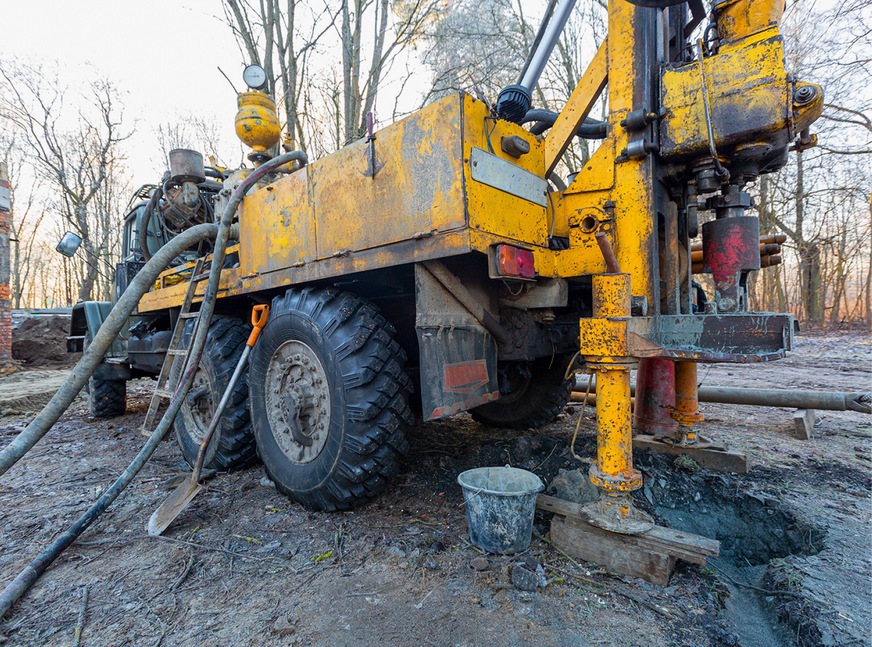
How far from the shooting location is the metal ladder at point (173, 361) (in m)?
3.64

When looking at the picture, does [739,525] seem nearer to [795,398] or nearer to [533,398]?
[533,398]

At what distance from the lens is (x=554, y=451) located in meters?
3.41

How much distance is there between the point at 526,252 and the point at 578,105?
0.87 meters

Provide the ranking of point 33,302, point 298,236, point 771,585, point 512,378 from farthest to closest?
point 33,302
point 512,378
point 298,236
point 771,585

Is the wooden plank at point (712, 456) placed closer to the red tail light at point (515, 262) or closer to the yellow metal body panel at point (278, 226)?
the red tail light at point (515, 262)

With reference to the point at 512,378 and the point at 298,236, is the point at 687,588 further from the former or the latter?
the point at 298,236

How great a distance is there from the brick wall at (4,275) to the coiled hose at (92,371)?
10.6m

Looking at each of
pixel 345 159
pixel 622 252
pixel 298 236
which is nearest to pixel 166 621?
pixel 298 236

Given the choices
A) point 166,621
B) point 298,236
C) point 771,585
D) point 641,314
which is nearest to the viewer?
point 166,621

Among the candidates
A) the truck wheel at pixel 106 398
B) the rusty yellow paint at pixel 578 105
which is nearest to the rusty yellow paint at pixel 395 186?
the rusty yellow paint at pixel 578 105

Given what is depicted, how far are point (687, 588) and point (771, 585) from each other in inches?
16.3

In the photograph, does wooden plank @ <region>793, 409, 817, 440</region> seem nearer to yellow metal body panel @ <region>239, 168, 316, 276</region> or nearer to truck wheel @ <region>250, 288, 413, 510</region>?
truck wheel @ <region>250, 288, 413, 510</region>

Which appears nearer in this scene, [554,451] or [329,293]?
[329,293]

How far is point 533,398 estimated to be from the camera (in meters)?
4.18
